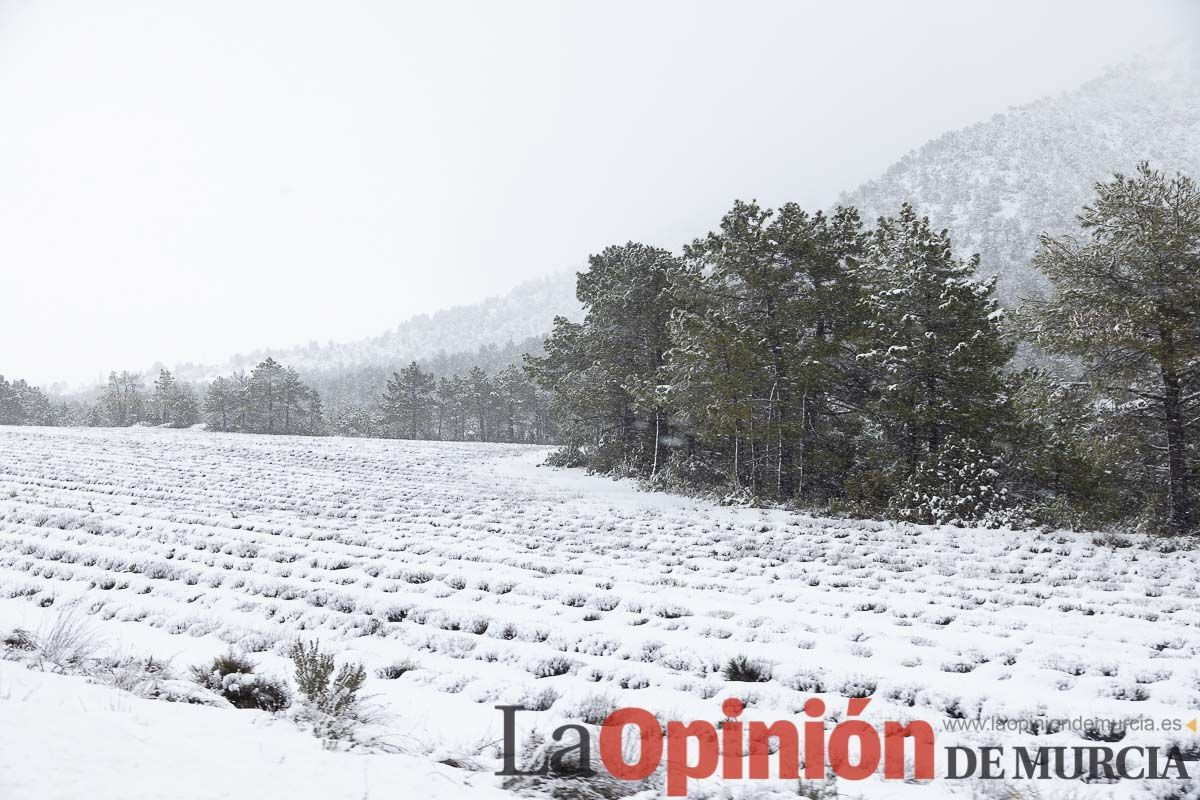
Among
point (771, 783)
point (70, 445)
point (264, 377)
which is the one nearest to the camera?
point (771, 783)

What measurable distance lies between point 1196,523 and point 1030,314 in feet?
18.8

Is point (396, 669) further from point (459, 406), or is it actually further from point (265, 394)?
point (265, 394)

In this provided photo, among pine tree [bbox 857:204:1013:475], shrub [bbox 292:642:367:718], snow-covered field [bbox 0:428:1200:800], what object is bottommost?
snow-covered field [bbox 0:428:1200:800]

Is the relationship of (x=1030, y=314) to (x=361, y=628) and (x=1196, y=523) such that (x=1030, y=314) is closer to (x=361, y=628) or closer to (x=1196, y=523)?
(x=1196, y=523)

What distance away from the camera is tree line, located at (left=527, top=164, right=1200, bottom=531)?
1305cm

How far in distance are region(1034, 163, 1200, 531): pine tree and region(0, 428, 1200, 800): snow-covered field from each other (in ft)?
14.4

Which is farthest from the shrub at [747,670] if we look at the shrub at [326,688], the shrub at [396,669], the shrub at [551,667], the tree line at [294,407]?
the tree line at [294,407]

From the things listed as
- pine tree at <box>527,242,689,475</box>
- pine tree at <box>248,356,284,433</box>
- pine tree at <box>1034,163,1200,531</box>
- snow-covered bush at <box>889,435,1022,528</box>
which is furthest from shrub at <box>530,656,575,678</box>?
pine tree at <box>248,356,284,433</box>

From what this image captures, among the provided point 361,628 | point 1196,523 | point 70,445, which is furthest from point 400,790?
point 70,445

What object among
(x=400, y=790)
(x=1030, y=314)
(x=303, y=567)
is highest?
(x=1030, y=314)

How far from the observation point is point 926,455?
53.4ft

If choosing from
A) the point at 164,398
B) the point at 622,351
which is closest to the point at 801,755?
the point at 622,351

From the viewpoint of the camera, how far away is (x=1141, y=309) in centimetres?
1236

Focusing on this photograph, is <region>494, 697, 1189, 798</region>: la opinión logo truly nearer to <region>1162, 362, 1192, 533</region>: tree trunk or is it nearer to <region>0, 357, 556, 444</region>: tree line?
<region>1162, 362, 1192, 533</region>: tree trunk
